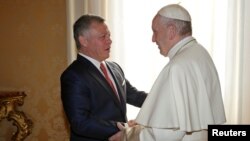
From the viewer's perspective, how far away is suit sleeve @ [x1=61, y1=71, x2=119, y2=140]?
6.77 feet

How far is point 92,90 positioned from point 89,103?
0.26ft

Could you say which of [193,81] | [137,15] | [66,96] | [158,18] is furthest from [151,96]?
[137,15]

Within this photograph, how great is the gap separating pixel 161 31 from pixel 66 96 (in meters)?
0.68

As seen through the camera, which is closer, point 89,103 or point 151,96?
point 151,96

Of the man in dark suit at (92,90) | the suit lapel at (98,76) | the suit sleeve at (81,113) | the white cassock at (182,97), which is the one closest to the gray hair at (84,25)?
the man in dark suit at (92,90)

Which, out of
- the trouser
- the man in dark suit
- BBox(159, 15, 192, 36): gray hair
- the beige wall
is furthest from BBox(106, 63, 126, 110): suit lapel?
the beige wall

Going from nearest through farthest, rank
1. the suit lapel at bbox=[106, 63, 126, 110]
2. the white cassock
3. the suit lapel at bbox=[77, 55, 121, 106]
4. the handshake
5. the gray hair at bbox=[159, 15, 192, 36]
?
1. the white cassock
2. the gray hair at bbox=[159, 15, 192, 36]
3. the handshake
4. the suit lapel at bbox=[77, 55, 121, 106]
5. the suit lapel at bbox=[106, 63, 126, 110]

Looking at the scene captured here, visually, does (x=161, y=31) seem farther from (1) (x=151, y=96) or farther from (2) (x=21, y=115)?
(2) (x=21, y=115)

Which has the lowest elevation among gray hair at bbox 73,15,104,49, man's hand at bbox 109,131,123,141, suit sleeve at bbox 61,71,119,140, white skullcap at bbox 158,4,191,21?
man's hand at bbox 109,131,123,141

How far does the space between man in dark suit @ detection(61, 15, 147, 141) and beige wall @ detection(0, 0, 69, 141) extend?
3.19ft

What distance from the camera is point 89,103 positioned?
6.99 feet

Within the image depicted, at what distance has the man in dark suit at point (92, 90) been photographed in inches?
81.7

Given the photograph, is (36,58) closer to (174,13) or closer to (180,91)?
(174,13)

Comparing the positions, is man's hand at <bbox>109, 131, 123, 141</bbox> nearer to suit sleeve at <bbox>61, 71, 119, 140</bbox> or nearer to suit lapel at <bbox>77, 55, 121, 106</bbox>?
suit sleeve at <bbox>61, 71, 119, 140</bbox>
